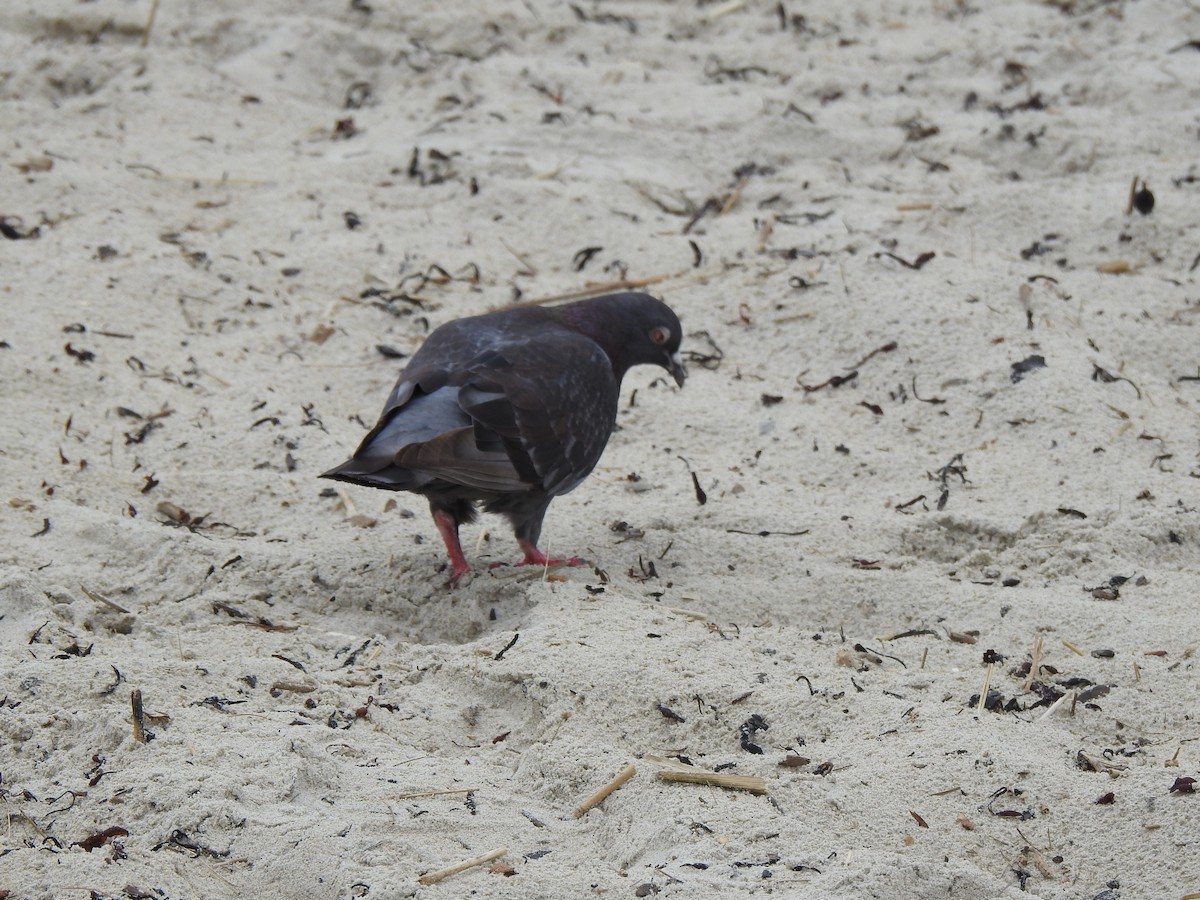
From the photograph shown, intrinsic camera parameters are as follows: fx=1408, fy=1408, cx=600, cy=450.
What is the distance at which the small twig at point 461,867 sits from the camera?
271cm

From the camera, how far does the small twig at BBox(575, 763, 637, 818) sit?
3.04m

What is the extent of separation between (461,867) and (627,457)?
2553 millimetres

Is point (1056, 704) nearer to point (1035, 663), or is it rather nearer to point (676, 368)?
point (1035, 663)

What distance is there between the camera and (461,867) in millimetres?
2758

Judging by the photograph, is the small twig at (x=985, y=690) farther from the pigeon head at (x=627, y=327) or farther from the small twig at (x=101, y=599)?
the small twig at (x=101, y=599)

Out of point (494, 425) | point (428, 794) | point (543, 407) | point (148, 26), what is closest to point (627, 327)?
point (543, 407)

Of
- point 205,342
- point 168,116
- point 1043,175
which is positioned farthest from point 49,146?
point 1043,175

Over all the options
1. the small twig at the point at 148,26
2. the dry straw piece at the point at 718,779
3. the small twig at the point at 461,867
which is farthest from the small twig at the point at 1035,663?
the small twig at the point at 148,26

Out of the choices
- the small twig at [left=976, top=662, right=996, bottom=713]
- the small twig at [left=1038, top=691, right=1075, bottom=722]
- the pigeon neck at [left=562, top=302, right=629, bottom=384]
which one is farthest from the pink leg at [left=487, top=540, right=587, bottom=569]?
the small twig at [left=1038, top=691, right=1075, bottom=722]

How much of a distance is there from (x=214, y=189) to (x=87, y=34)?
1.85 metres

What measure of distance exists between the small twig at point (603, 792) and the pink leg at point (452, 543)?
131 cm

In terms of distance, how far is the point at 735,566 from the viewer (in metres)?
4.39

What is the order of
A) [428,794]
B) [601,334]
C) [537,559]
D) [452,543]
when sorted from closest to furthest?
[428,794] < [452,543] < [537,559] < [601,334]

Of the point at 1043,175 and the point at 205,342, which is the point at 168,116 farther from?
the point at 1043,175
